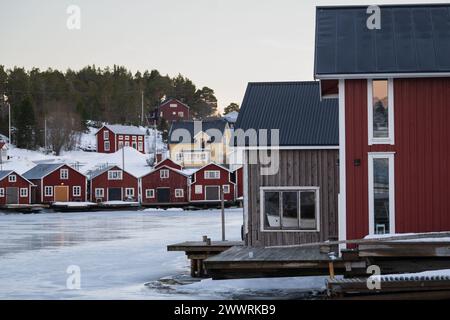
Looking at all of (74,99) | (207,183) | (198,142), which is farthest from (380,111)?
(74,99)

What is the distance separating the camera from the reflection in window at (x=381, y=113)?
22.0 metres

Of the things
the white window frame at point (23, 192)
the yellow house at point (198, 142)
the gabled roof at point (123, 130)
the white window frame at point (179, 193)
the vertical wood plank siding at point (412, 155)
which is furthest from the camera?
the gabled roof at point (123, 130)

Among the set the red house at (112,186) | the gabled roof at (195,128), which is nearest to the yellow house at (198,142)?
the gabled roof at (195,128)

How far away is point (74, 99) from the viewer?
167m

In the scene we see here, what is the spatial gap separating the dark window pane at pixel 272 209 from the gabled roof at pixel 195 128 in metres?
103

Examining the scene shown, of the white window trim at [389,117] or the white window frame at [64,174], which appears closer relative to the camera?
the white window trim at [389,117]

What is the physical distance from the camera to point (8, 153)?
129875 mm

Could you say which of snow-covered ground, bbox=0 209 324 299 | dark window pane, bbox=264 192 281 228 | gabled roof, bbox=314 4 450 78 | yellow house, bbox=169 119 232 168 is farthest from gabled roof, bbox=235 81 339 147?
yellow house, bbox=169 119 232 168

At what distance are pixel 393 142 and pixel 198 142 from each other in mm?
107505

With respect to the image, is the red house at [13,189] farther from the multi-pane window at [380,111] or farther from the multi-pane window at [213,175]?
the multi-pane window at [380,111]

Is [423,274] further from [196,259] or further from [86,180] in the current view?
[86,180]

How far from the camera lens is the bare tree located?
140m

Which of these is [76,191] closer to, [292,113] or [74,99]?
[74,99]
